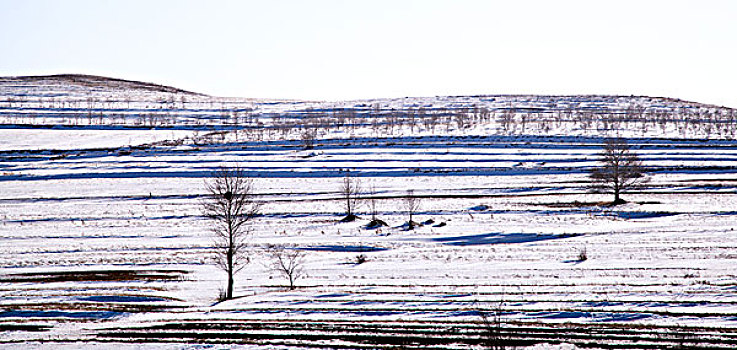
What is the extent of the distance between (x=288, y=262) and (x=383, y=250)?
19.6 ft

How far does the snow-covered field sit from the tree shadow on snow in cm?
23

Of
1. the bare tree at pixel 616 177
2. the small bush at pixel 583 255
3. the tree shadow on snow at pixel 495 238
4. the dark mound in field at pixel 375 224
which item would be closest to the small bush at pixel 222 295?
the tree shadow on snow at pixel 495 238

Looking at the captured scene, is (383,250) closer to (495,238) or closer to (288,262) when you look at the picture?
(288,262)

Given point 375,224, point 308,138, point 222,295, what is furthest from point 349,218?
point 308,138

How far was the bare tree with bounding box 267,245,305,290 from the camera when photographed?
103 ft

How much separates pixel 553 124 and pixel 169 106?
87788 mm

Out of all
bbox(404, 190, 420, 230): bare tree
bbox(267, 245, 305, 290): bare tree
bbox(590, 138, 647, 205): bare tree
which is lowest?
bbox(267, 245, 305, 290): bare tree

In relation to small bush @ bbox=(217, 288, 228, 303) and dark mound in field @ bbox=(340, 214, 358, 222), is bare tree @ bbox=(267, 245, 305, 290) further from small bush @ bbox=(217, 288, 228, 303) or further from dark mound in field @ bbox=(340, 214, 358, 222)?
dark mound in field @ bbox=(340, 214, 358, 222)

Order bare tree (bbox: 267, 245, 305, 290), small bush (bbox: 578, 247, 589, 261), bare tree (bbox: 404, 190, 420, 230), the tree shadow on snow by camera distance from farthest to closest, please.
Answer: bare tree (bbox: 404, 190, 420, 230), the tree shadow on snow, small bush (bbox: 578, 247, 589, 261), bare tree (bbox: 267, 245, 305, 290)

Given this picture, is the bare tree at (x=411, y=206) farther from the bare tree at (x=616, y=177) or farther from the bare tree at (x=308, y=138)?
the bare tree at (x=308, y=138)

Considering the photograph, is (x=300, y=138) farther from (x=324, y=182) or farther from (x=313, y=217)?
(x=313, y=217)

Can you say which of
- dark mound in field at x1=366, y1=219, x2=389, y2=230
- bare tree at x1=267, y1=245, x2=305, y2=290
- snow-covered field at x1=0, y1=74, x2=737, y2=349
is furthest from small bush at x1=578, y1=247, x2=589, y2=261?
dark mound in field at x1=366, y1=219, x2=389, y2=230

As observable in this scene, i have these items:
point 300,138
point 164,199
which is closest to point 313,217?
point 164,199

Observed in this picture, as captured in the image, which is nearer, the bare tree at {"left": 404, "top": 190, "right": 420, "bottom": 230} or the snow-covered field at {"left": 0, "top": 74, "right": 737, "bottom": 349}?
the snow-covered field at {"left": 0, "top": 74, "right": 737, "bottom": 349}
